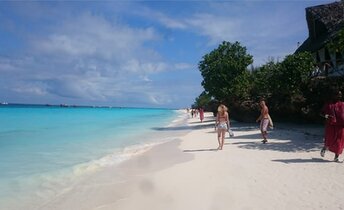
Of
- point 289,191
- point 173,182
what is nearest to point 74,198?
point 173,182

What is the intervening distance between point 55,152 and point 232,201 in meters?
10.5

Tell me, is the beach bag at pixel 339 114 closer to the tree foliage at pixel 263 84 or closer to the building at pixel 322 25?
the tree foliage at pixel 263 84

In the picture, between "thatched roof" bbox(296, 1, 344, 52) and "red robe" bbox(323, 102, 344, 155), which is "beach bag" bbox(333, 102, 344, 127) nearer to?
"red robe" bbox(323, 102, 344, 155)

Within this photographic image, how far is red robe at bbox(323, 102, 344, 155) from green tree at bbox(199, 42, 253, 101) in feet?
55.1

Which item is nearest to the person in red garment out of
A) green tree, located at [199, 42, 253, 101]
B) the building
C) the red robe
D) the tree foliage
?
the red robe

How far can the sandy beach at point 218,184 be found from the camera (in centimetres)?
589

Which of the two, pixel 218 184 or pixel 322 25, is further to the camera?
pixel 322 25

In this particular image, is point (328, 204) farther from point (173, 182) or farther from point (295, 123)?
point (295, 123)

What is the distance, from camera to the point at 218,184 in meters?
7.11

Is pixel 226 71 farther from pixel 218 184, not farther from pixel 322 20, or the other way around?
pixel 218 184

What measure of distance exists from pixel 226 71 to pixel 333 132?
1853cm

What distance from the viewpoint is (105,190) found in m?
7.44

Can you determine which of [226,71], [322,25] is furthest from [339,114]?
[226,71]

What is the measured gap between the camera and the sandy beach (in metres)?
5.89
